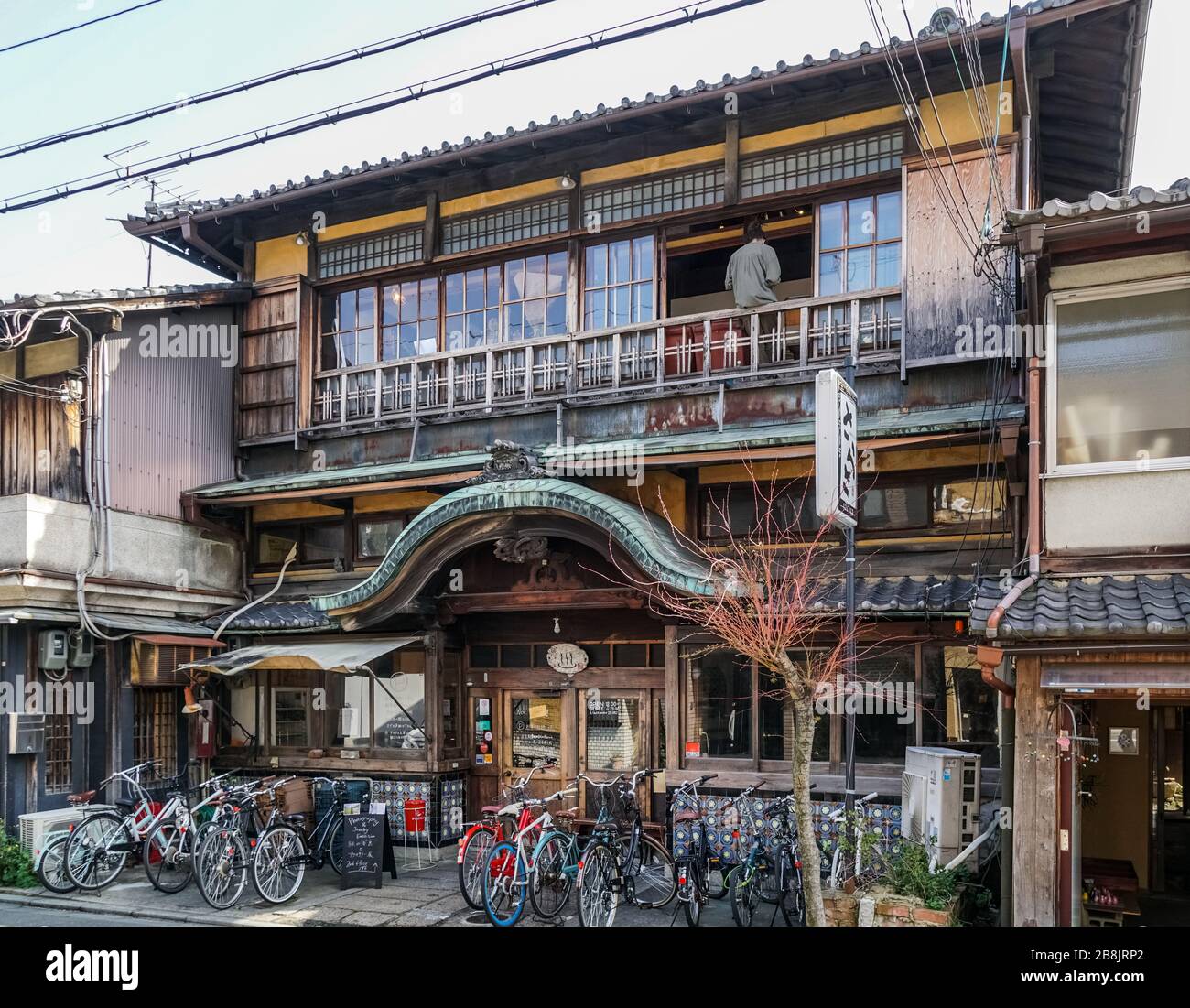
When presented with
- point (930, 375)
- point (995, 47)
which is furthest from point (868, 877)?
point (995, 47)

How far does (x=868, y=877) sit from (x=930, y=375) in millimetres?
6010

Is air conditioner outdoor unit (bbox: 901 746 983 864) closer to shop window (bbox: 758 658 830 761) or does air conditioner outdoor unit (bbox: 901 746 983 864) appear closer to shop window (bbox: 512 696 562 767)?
shop window (bbox: 758 658 830 761)

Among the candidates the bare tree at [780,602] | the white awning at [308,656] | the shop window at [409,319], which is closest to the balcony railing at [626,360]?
the shop window at [409,319]

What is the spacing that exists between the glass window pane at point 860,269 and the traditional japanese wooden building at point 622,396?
2 cm

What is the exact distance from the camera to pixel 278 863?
12.7 metres

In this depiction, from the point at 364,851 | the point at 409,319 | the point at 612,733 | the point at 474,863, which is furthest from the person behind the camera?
the point at 409,319

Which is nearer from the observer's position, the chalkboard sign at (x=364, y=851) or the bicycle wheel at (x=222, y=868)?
the bicycle wheel at (x=222, y=868)

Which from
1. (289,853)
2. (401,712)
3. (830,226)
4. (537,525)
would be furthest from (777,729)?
(830,226)

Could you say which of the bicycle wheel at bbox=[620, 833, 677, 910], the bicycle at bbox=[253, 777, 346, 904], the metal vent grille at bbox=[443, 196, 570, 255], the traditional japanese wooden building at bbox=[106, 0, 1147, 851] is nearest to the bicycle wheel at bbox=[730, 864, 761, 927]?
the bicycle wheel at bbox=[620, 833, 677, 910]

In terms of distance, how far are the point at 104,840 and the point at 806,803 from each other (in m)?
9.06

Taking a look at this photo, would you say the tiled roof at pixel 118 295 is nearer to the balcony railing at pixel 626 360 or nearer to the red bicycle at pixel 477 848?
the balcony railing at pixel 626 360

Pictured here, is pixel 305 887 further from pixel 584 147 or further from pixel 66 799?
pixel 584 147

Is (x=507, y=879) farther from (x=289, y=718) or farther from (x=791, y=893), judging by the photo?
(x=289, y=718)

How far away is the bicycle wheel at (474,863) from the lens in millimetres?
11578
